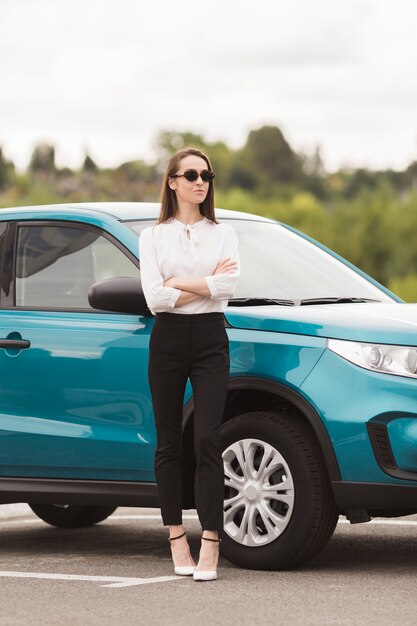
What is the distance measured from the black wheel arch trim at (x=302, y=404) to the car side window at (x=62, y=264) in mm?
872

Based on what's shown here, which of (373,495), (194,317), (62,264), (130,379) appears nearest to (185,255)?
(194,317)

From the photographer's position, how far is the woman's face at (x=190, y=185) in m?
6.21

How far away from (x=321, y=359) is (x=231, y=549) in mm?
1021

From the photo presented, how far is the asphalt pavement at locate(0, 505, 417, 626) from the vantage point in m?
5.38

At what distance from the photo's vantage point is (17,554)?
7480mm

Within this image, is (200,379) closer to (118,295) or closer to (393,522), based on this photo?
(118,295)

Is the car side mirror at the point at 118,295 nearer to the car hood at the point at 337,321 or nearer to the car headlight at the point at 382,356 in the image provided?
the car hood at the point at 337,321

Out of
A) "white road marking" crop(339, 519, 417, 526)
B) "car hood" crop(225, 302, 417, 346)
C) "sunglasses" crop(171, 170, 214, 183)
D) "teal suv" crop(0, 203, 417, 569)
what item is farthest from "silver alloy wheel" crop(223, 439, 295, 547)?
"white road marking" crop(339, 519, 417, 526)

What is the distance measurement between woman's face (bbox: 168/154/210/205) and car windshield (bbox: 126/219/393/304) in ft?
2.25

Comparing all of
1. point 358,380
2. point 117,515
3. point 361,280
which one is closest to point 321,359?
point 358,380

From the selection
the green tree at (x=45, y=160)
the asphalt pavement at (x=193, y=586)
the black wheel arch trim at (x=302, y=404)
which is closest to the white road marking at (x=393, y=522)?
the asphalt pavement at (x=193, y=586)

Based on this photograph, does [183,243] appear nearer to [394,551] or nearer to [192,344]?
[192,344]

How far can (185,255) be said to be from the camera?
6.19 m

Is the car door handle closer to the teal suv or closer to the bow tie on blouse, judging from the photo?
the teal suv
